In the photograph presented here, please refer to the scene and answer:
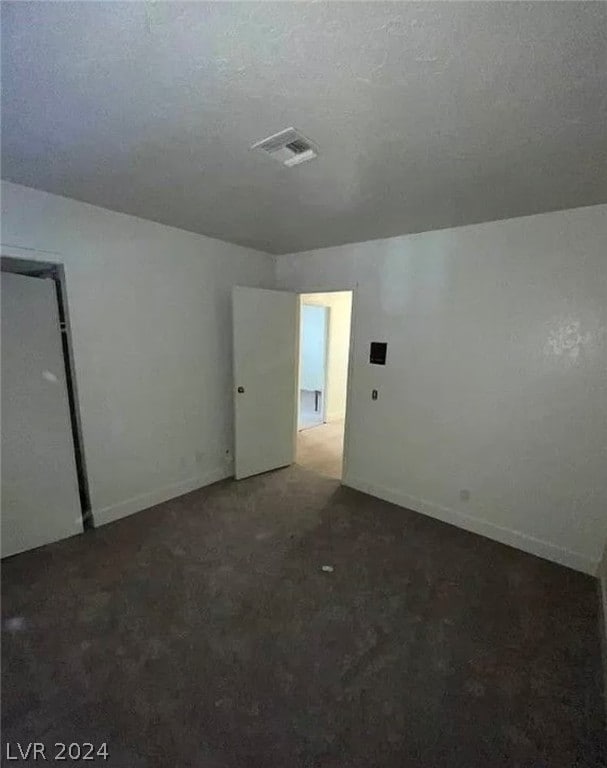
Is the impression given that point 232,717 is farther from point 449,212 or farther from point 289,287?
point 289,287

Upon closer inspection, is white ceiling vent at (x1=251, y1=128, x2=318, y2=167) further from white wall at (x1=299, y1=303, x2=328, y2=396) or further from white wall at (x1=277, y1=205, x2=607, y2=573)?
white wall at (x1=299, y1=303, x2=328, y2=396)

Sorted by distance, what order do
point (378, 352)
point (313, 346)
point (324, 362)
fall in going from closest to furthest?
point (378, 352) → point (324, 362) → point (313, 346)

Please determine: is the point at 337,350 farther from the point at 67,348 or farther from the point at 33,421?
the point at 33,421

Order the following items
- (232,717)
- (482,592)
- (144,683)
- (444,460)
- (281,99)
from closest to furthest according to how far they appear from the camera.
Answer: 1. (281,99)
2. (232,717)
3. (144,683)
4. (482,592)
5. (444,460)

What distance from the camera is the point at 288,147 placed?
58.4 inches

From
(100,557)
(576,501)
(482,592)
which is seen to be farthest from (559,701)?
(100,557)

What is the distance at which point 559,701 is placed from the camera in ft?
4.74

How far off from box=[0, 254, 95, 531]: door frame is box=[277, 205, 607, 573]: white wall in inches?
88.1

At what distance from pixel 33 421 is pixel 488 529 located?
3.35 metres

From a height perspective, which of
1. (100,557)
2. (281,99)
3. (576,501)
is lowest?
(100,557)

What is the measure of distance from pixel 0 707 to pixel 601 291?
3.63 metres

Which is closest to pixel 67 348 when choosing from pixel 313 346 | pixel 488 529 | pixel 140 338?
pixel 140 338

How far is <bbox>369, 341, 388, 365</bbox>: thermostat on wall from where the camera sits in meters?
3.01

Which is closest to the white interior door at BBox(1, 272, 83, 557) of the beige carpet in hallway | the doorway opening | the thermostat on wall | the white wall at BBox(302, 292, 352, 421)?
the beige carpet in hallway
